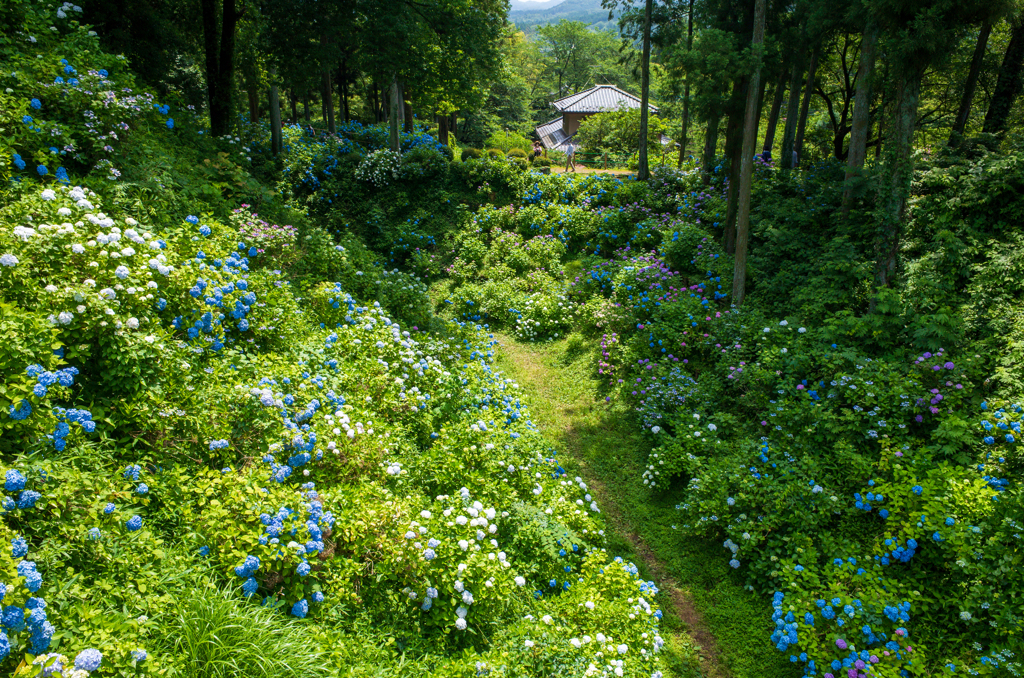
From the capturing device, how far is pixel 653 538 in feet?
20.0

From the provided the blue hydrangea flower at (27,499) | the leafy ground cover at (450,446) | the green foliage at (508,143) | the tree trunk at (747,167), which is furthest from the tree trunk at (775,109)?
the blue hydrangea flower at (27,499)

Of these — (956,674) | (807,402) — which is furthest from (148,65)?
(956,674)

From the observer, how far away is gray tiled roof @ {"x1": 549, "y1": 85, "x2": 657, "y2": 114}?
39062 millimetres

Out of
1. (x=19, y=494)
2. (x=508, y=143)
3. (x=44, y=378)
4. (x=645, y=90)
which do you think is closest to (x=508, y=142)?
(x=508, y=143)

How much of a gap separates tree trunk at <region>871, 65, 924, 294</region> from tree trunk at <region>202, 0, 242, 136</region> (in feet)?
40.3

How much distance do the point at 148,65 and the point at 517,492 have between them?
42.0 ft

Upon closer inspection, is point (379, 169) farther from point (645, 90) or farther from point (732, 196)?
point (732, 196)

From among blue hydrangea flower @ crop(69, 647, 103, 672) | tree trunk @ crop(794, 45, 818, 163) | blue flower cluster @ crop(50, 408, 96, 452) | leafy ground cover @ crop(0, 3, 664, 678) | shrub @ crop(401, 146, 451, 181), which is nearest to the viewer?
blue hydrangea flower @ crop(69, 647, 103, 672)

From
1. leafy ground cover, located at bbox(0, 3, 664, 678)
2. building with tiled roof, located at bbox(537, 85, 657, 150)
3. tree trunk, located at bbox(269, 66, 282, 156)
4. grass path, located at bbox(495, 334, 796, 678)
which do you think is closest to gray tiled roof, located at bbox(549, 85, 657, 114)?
building with tiled roof, located at bbox(537, 85, 657, 150)

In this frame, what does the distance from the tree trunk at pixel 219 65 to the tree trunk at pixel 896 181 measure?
12.3 metres

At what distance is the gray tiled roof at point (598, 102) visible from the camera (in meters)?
39.1

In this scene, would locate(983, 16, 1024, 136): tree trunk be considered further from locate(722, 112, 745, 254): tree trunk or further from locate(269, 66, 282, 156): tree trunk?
locate(269, 66, 282, 156): tree trunk

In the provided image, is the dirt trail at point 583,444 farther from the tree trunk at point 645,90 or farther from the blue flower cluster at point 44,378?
the tree trunk at point 645,90

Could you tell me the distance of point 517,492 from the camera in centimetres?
540
